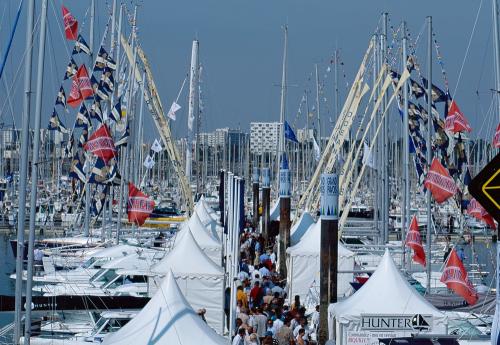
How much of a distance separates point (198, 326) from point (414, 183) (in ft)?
204

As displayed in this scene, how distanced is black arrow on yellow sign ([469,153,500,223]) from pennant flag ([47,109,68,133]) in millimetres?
33074

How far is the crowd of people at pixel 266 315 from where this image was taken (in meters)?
20.5

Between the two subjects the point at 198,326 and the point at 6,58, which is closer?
the point at 198,326

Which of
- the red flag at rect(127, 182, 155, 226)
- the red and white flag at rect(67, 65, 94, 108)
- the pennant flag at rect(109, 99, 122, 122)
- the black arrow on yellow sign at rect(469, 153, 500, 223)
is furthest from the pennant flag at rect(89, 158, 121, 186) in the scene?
the black arrow on yellow sign at rect(469, 153, 500, 223)

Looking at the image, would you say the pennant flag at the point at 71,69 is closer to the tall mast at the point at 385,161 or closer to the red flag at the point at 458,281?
the tall mast at the point at 385,161

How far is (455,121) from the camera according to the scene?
3056cm

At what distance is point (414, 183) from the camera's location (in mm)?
76938

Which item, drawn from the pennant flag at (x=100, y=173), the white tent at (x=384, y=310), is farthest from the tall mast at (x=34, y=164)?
the pennant flag at (x=100, y=173)

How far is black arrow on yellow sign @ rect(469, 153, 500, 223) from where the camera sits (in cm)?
769

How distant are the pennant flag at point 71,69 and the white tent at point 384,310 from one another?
68.0 ft

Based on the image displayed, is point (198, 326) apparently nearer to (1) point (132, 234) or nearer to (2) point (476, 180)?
(2) point (476, 180)

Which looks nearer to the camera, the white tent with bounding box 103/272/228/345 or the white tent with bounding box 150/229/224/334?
the white tent with bounding box 103/272/228/345

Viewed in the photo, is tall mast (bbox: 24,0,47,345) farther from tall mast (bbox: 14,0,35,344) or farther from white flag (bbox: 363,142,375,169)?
white flag (bbox: 363,142,375,169)

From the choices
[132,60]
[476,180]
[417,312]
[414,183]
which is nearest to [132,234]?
[132,60]
